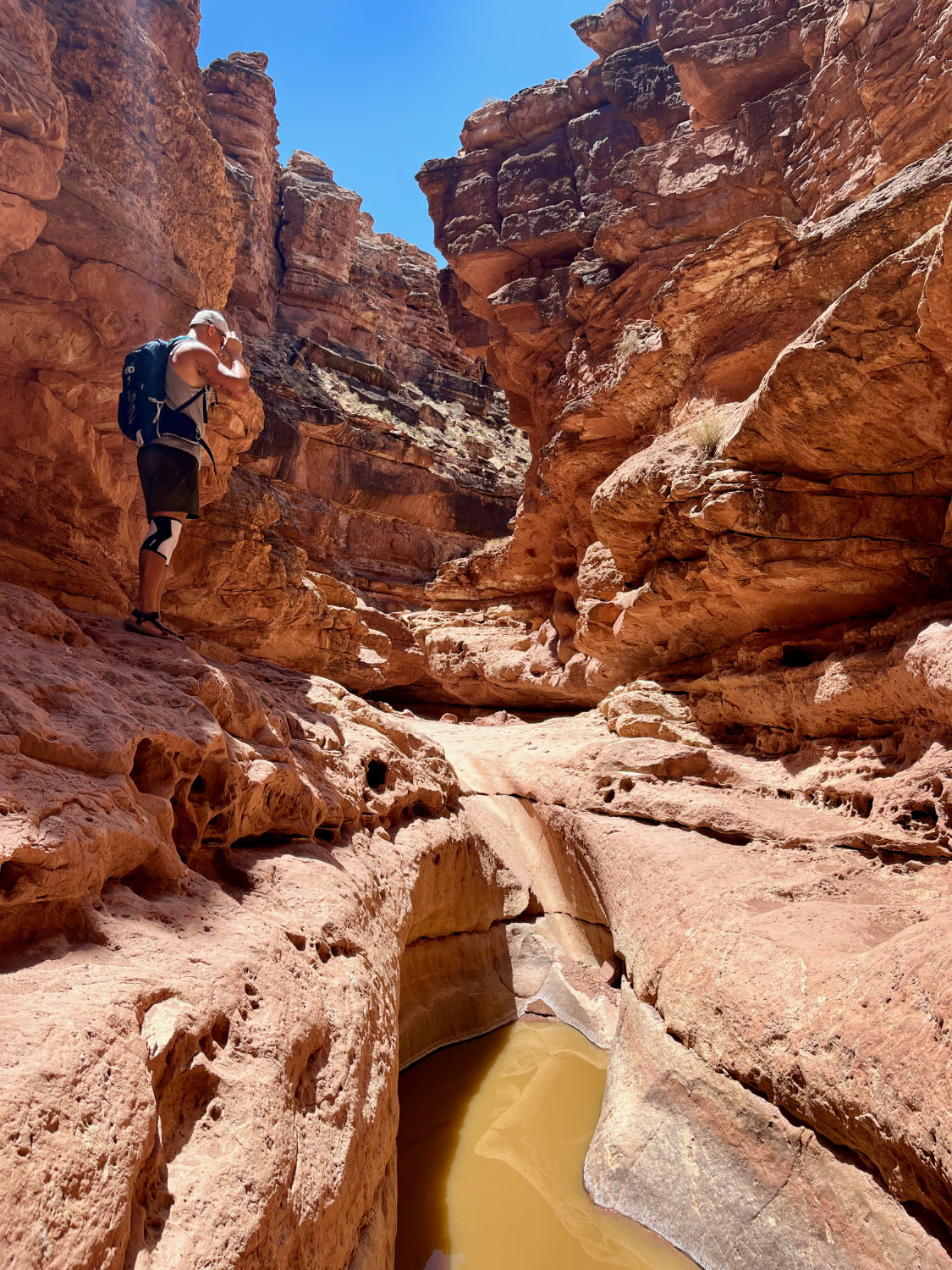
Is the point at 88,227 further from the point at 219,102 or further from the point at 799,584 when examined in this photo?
the point at 219,102

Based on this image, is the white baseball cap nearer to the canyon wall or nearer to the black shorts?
the black shorts

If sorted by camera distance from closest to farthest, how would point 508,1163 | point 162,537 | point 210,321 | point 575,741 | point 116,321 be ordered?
point 508,1163 → point 162,537 → point 210,321 → point 116,321 → point 575,741

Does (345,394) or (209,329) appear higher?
(345,394)

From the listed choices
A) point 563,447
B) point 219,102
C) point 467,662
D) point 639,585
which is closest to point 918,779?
point 639,585

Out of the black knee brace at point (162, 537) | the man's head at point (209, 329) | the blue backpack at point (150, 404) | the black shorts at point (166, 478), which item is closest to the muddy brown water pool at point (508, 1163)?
the black knee brace at point (162, 537)

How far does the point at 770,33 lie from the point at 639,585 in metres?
9.57

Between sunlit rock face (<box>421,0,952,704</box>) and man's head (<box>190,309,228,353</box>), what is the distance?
460 centimetres

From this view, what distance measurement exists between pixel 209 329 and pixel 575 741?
20.2 feet

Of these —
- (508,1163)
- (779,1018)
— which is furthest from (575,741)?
(779,1018)

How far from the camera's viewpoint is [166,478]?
13.6 feet

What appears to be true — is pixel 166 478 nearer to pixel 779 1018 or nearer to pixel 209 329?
pixel 209 329

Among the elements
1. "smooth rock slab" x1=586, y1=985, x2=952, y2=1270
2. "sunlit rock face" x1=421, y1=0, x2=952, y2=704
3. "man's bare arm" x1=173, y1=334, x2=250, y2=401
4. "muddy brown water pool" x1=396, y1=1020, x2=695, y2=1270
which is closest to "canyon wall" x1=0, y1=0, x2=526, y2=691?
"man's bare arm" x1=173, y1=334, x2=250, y2=401

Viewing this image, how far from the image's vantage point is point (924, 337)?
5.02 metres

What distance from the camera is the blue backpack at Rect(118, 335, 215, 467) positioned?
4.14m
